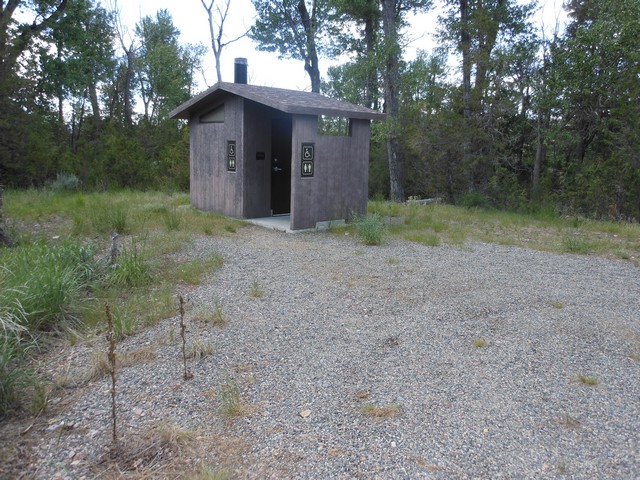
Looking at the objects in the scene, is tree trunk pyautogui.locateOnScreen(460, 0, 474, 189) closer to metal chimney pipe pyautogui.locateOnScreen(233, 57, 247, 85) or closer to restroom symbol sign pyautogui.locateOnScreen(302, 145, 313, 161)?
metal chimney pipe pyautogui.locateOnScreen(233, 57, 247, 85)

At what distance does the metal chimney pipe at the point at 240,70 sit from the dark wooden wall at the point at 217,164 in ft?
3.06

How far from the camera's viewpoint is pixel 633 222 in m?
11.5

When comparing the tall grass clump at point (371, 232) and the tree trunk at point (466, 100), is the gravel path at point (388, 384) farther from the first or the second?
the tree trunk at point (466, 100)

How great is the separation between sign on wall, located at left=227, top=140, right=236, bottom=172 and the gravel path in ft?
14.6

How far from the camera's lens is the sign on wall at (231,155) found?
9734 mm

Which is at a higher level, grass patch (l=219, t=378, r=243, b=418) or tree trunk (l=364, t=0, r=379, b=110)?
tree trunk (l=364, t=0, r=379, b=110)

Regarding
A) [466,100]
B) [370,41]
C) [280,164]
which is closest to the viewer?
[280,164]

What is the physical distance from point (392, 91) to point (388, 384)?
13.5 m

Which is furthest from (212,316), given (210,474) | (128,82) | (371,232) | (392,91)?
(128,82)

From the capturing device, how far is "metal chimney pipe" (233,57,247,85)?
1060 cm

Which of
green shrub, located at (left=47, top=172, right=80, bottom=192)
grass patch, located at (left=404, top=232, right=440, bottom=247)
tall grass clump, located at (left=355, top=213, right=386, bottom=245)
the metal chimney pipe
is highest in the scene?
the metal chimney pipe

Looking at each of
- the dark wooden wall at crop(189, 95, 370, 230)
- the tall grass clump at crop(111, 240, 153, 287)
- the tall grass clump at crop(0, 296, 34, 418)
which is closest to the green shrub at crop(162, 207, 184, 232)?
the dark wooden wall at crop(189, 95, 370, 230)

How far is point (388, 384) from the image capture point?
3.31m

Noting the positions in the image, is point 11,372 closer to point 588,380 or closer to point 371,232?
point 588,380
